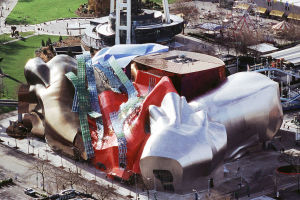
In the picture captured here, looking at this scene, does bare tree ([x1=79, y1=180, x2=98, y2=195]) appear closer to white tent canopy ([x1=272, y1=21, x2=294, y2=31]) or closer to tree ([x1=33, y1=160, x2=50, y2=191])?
tree ([x1=33, y1=160, x2=50, y2=191])

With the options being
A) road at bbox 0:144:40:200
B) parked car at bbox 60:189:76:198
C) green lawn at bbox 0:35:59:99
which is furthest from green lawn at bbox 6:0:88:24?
parked car at bbox 60:189:76:198

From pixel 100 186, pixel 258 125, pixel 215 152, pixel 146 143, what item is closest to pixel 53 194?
pixel 100 186

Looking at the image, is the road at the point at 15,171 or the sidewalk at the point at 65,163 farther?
the road at the point at 15,171

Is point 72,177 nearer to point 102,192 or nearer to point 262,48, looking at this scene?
point 102,192

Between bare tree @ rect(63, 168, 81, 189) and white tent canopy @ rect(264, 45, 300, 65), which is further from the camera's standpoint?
white tent canopy @ rect(264, 45, 300, 65)

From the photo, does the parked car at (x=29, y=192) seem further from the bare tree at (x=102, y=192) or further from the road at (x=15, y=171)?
the bare tree at (x=102, y=192)

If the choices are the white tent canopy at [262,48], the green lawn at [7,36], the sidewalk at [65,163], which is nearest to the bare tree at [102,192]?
the sidewalk at [65,163]
